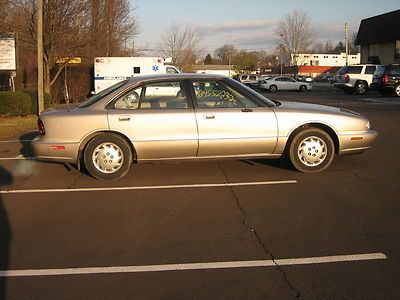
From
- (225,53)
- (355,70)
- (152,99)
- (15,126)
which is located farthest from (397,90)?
(225,53)

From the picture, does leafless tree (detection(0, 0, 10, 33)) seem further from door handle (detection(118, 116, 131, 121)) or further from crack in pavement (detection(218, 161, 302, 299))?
crack in pavement (detection(218, 161, 302, 299))

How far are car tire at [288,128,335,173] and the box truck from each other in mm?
19395

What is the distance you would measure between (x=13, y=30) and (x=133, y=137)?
596 inches

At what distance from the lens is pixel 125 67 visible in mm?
26281

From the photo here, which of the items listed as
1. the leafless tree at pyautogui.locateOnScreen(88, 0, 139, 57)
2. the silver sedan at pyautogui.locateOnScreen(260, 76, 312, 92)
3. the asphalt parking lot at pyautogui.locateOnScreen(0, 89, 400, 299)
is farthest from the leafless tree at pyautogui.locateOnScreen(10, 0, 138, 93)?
the silver sedan at pyautogui.locateOnScreen(260, 76, 312, 92)

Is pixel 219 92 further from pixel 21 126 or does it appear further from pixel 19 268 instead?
pixel 21 126

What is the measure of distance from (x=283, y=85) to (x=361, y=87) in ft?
47.2

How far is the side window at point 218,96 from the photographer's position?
704 cm

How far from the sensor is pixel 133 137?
6871 mm

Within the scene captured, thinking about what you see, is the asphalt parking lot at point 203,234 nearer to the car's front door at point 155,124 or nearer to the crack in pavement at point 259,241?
the crack in pavement at point 259,241

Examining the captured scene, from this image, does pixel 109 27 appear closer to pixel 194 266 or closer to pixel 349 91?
pixel 349 91

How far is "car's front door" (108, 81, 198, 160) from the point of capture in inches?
270

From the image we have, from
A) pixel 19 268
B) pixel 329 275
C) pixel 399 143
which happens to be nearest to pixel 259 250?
pixel 329 275

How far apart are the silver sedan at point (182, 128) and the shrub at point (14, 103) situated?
10.5 meters
